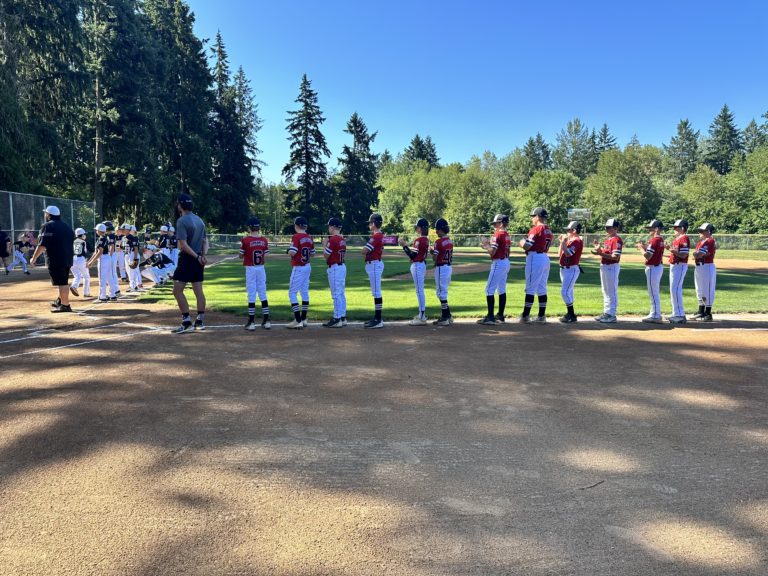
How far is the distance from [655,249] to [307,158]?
2535 inches

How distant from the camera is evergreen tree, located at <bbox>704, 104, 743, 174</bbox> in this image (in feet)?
319

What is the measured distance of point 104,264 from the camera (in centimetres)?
1327

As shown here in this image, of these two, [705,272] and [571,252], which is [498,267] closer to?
[571,252]

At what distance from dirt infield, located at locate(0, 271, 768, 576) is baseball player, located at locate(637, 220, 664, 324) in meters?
3.00

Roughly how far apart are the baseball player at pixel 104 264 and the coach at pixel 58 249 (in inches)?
65.8

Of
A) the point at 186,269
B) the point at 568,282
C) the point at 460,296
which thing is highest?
the point at 186,269

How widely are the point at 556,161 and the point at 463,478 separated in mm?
119492

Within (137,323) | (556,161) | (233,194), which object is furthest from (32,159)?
(556,161)

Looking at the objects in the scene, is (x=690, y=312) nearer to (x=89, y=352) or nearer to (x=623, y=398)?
(x=623, y=398)

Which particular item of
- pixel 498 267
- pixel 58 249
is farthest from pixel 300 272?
pixel 58 249

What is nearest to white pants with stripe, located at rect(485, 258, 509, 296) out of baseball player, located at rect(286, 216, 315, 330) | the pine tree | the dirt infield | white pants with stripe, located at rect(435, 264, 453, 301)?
white pants with stripe, located at rect(435, 264, 453, 301)

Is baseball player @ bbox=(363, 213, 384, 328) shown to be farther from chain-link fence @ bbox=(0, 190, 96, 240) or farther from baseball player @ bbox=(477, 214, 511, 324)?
chain-link fence @ bbox=(0, 190, 96, 240)

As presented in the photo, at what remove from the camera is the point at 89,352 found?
7531 millimetres

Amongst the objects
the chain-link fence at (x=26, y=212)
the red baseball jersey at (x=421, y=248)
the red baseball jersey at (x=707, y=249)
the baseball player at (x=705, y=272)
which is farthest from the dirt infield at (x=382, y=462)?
the chain-link fence at (x=26, y=212)
